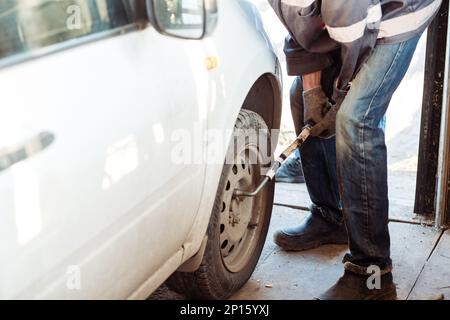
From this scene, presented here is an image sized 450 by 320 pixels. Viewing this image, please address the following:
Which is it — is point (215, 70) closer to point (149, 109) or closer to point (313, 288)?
point (149, 109)

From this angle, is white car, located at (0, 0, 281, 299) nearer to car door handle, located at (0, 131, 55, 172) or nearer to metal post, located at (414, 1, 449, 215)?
car door handle, located at (0, 131, 55, 172)

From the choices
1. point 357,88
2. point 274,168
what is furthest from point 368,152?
point 274,168

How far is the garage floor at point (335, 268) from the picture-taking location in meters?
2.73

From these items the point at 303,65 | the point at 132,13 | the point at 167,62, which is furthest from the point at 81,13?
the point at 303,65

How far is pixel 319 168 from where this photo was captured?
310cm

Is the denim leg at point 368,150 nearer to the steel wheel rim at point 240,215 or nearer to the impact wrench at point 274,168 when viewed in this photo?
the impact wrench at point 274,168

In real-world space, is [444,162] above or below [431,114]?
below

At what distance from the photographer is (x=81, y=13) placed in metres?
1.69

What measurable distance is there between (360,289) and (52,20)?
1832 millimetres

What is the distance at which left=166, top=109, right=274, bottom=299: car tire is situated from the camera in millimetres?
2395

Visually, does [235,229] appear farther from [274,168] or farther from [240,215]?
[274,168]

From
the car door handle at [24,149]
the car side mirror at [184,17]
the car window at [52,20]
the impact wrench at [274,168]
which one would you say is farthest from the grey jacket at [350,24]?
the car door handle at [24,149]

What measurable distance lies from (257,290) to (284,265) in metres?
0.30

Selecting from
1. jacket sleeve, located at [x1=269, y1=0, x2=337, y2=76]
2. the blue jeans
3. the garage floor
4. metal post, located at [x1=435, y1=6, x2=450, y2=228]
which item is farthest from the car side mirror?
metal post, located at [x1=435, y1=6, x2=450, y2=228]
